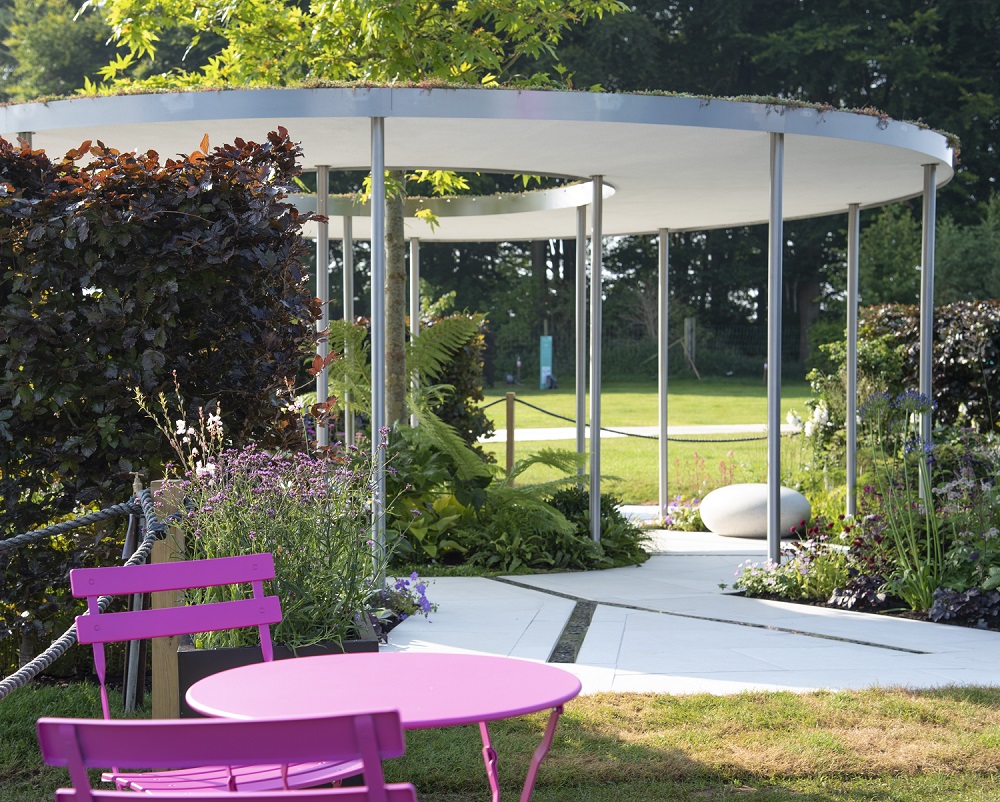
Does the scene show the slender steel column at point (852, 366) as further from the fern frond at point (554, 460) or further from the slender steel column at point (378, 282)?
the slender steel column at point (378, 282)

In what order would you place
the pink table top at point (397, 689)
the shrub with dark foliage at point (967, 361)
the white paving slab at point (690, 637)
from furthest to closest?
the shrub with dark foliage at point (967, 361) → the white paving slab at point (690, 637) → the pink table top at point (397, 689)

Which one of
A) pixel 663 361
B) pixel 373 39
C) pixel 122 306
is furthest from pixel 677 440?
pixel 122 306

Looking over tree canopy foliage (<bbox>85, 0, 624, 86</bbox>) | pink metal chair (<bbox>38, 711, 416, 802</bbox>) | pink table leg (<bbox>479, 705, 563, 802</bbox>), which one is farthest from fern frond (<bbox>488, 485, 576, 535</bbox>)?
pink metal chair (<bbox>38, 711, 416, 802</bbox>)

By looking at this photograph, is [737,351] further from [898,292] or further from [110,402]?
[110,402]

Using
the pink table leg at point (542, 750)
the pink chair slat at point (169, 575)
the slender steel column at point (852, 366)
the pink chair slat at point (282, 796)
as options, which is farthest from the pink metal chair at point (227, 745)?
the slender steel column at point (852, 366)

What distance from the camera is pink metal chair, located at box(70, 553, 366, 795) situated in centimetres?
296

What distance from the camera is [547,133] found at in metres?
6.84

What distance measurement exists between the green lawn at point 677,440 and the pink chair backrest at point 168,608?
6.36 m

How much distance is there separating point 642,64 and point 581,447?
2408 centimetres

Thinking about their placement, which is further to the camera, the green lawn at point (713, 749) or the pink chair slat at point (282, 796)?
the green lawn at point (713, 749)

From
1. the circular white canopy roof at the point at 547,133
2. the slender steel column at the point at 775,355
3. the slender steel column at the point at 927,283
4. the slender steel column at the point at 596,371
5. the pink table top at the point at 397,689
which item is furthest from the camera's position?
the slender steel column at the point at 596,371

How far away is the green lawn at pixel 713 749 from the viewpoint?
12.6ft

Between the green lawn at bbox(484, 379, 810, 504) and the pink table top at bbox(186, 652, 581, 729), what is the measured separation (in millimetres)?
6745


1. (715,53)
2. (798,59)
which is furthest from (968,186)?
(715,53)
